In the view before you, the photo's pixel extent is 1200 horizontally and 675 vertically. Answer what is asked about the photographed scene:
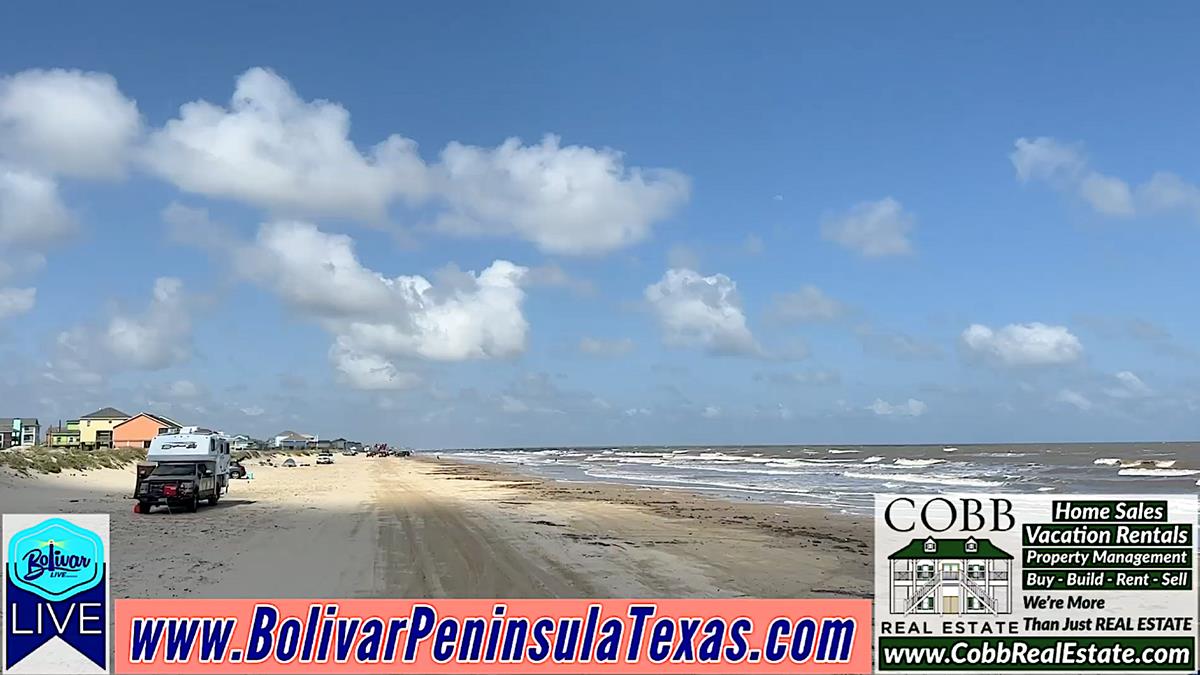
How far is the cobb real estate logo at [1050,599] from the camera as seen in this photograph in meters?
9.76

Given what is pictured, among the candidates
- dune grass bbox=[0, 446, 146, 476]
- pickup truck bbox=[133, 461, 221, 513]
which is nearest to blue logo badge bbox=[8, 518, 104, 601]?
pickup truck bbox=[133, 461, 221, 513]

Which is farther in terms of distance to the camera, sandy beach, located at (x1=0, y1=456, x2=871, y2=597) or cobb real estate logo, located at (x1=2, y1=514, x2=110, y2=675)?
sandy beach, located at (x1=0, y1=456, x2=871, y2=597)

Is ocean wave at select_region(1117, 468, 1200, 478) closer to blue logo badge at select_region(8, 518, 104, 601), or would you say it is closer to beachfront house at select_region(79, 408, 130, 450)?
blue logo badge at select_region(8, 518, 104, 601)

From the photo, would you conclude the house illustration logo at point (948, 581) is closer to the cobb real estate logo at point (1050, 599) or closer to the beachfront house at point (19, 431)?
the cobb real estate logo at point (1050, 599)

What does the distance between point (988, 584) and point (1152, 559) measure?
3.93 m

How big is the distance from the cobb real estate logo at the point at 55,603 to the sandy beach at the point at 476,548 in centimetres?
241

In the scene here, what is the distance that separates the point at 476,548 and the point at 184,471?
14928mm

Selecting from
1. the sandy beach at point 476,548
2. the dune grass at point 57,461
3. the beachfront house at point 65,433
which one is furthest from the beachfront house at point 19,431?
the sandy beach at point 476,548

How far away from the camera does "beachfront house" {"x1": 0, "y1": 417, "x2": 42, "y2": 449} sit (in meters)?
106

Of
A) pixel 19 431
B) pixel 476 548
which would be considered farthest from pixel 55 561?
pixel 19 431

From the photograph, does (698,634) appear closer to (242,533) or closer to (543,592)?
(543,592)

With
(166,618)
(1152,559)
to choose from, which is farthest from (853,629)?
(166,618)

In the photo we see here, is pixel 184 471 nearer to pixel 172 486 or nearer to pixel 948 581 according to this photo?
pixel 172 486

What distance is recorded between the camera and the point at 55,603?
10.3 metres
